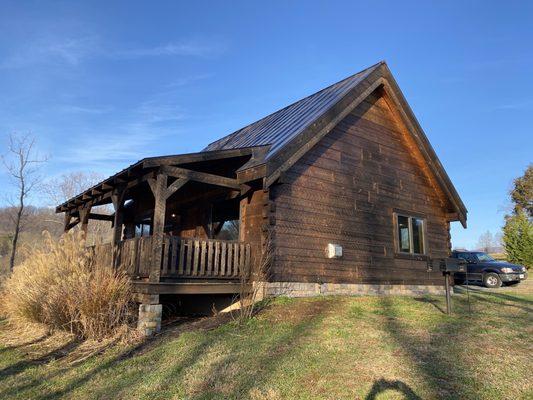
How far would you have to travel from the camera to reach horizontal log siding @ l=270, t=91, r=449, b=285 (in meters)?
10.9

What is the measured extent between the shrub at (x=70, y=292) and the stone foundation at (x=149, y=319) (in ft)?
0.92

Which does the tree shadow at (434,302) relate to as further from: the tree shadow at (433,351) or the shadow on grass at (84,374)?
the shadow on grass at (84,374)

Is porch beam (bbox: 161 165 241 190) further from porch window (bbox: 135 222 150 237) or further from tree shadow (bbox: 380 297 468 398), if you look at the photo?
porch window (bbox: 135 222 150 237)

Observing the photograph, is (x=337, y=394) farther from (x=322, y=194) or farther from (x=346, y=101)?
(x=346, y=101)

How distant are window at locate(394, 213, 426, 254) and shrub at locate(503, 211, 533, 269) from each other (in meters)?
14.5

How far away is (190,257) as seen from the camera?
30.5 feet

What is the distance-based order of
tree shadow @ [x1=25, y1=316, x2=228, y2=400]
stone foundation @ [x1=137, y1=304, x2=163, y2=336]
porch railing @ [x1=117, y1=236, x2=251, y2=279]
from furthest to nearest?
porch railing @ [x1=117, y1=236, x2=251, y2=279] → stone foundation @ [x1=137, y1=304, x2=163, y2=336] → tree shadow @ [x1=25, y1=316, x2=228, y2=400]

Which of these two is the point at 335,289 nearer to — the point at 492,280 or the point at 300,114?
the point at 300,114

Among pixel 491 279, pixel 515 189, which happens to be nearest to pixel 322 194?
pixel 491 279

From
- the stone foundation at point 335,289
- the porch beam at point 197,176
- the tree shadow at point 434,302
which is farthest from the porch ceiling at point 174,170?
the tree shadow at point 434,302

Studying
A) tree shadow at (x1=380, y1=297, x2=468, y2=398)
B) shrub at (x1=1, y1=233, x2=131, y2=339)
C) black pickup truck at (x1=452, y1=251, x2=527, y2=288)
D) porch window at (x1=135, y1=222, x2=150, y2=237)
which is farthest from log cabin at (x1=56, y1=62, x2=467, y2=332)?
black pickup truck at (x1=452, y1=251, x2=527, y2=288)

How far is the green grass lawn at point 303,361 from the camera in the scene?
5.03 meters

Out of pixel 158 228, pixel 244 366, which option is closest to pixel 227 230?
pixel 158 228

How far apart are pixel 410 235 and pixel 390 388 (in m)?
9.85
